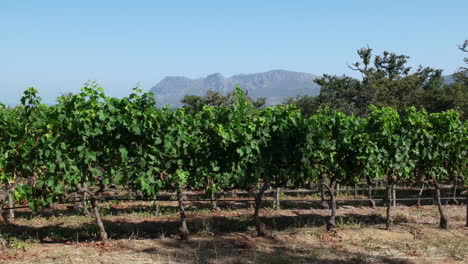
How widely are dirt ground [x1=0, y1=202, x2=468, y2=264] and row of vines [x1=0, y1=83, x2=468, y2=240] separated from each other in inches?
26.6

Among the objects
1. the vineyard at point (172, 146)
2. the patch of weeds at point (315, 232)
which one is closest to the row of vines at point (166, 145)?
the vineyard at point (172, 146)

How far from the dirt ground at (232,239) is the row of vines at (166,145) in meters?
0.68

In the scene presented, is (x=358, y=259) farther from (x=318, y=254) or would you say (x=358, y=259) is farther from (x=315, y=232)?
(x=315, y=232)

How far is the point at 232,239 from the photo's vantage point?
905 cm

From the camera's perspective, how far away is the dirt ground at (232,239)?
7.78m

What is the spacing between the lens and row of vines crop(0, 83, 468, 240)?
Result: 848cm

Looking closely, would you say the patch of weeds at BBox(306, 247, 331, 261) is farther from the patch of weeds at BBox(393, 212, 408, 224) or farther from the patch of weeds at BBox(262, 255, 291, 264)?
the patch of weeds at BBox(393, 212, 408, 224)

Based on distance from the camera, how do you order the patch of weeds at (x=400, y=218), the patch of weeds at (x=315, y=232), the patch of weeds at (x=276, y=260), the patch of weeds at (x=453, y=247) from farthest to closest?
the patch of weeds at (x=400, y=218)
the patch of weeds at (x=315, y=232)
the patch of weeds at (x=453, y=247)
the patch of weeds at (x=276, y=260)

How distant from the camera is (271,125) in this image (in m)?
9.29

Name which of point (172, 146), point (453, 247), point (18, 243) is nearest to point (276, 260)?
point (172, 146)

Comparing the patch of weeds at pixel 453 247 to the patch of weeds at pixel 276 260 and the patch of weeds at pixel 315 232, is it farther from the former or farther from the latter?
the patch of weeds at pixel 276 260

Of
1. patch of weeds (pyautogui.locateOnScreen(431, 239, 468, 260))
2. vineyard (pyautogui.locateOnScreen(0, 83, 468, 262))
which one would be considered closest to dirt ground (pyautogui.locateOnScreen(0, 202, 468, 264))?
patch of weeds (pyautogui.locateOnScreen(431, 239, 468, 260))

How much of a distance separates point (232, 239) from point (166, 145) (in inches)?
98.2

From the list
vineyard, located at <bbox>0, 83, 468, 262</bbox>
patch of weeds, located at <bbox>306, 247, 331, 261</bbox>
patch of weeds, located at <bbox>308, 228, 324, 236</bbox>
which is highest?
vineyard, located at <bbox>0, 83, 468, 262</bbox>
